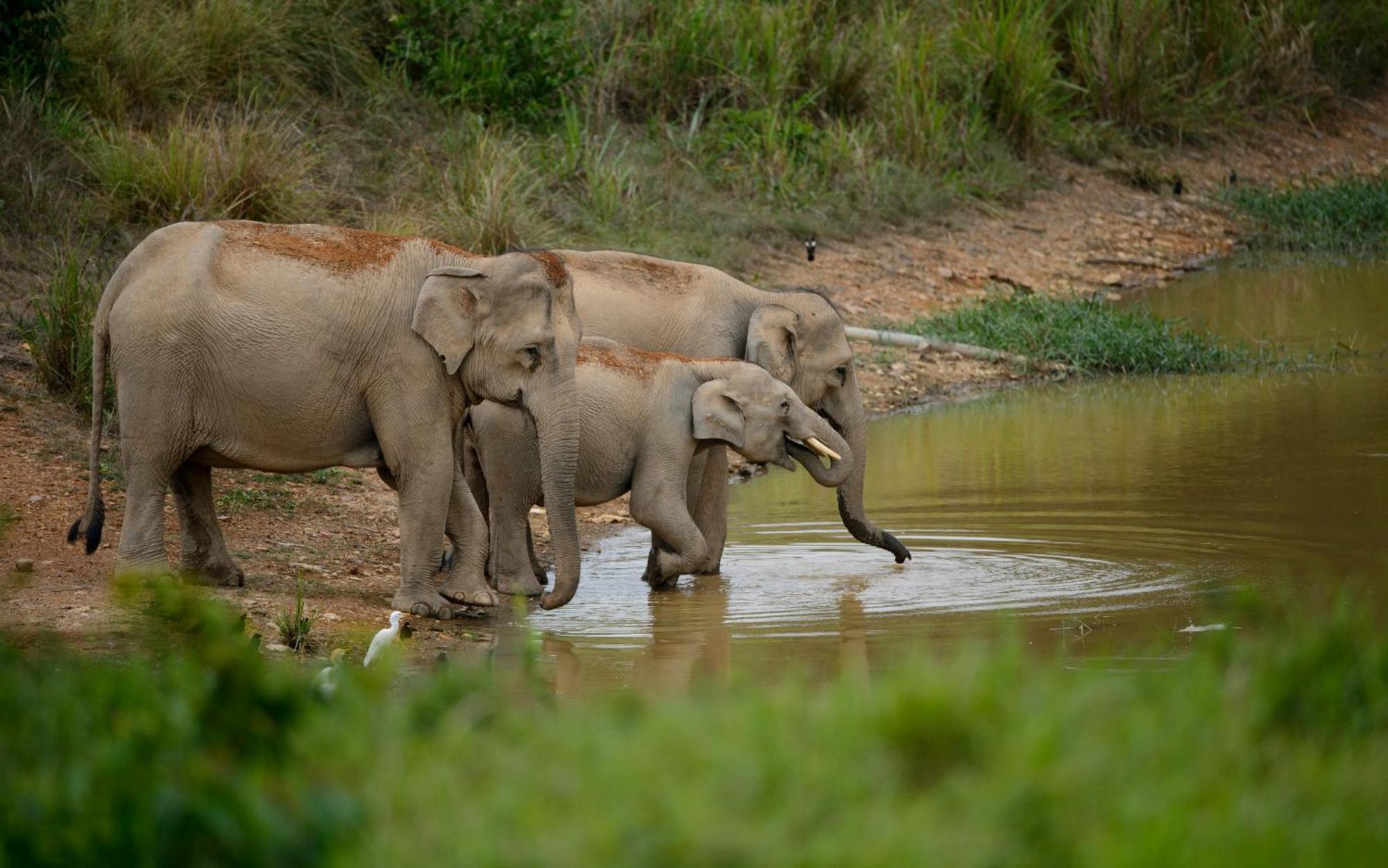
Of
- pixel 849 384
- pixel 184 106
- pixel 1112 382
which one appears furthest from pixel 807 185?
pixel 849 384

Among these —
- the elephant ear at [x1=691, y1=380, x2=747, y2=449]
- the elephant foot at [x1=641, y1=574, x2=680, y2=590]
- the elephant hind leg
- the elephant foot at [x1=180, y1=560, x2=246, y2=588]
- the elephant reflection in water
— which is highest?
the elephant ear at [x1=691, y1=380, x2=747, y2=449]

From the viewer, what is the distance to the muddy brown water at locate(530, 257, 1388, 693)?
7.10m

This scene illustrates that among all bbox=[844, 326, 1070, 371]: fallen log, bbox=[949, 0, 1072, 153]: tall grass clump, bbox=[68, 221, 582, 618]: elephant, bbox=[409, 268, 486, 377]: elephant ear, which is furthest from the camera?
bbox=[949, 0, 1072, 153]: tall grass clump

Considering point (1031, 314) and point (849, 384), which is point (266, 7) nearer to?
point (1031, 314)

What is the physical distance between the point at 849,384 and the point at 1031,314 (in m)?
5.15

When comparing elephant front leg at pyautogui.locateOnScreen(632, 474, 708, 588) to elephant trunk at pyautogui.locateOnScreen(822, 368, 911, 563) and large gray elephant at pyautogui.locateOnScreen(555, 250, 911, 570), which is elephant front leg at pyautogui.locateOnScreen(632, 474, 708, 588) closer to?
elephant trunk at pyautogui.locateOnScreen(822, 368, 911, 563)

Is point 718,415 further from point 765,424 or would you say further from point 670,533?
point 670,533

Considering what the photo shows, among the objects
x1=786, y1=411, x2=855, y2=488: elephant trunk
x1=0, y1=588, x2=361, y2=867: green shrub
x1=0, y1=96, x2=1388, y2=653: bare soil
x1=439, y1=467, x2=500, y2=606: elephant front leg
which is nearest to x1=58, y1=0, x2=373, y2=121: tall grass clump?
x1=0, y1=96, x2=1388, y2=653: bare soil

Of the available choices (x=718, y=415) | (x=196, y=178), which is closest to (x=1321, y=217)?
(x=196, y=178)

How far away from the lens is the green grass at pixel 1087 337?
13.8m

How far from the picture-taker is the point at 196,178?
11922 millimetres

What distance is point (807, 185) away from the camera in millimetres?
16766

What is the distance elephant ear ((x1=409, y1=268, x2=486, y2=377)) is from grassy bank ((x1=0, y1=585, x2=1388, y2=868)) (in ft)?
11.8

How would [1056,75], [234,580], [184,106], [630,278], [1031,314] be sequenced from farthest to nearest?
1. [1056,75]
2. [1031,314]
3. [184,106]
4. [630,278]
5. [234,580]
